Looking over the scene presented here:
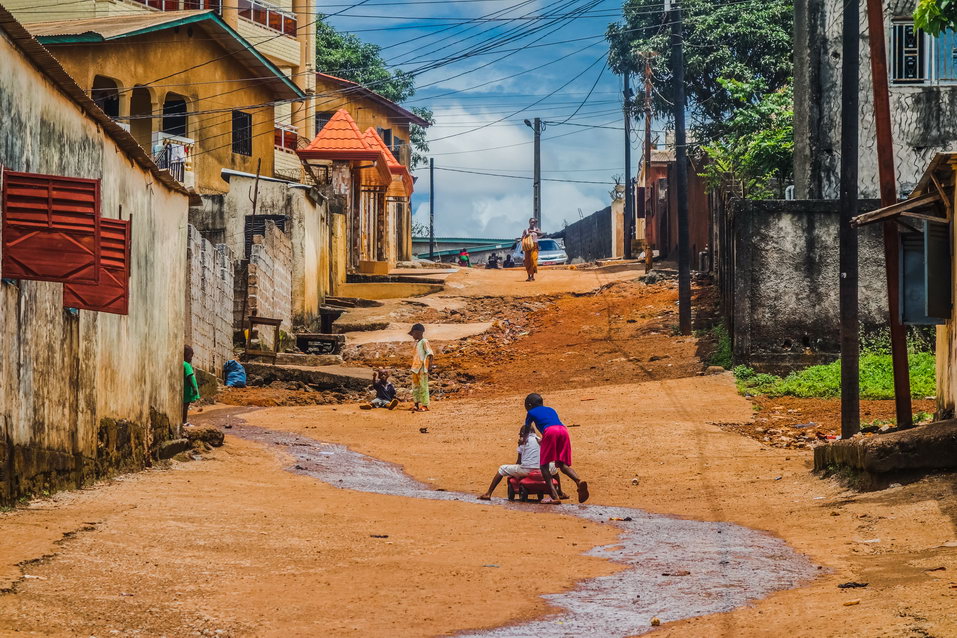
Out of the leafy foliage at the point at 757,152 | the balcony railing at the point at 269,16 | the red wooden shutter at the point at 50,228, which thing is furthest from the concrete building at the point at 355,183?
the red wooden shutter at the point at 50,228

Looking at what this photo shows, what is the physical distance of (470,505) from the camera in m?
12.0

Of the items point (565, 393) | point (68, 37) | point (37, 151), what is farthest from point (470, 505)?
point (68, 37)

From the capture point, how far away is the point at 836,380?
18.8 m

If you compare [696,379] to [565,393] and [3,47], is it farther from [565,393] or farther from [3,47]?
[3,47]

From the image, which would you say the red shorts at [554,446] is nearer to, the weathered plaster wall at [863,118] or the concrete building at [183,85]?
the weathered plaster wall at [863,118]

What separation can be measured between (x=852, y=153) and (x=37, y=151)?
30.2 feet

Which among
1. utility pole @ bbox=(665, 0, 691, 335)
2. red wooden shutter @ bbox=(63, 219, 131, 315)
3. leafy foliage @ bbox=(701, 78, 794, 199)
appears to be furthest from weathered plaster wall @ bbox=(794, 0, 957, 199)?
red wooden shutter @ bbox=(63, 219, 131, 315)

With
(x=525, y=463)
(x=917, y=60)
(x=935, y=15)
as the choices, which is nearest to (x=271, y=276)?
(x=917, y=60)

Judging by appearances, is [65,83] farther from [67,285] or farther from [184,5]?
[184,5]

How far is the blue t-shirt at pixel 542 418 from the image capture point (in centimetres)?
1265

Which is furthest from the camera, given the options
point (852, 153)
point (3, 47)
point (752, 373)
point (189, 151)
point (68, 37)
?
point (189, 151)

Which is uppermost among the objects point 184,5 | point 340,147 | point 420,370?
point 184,5

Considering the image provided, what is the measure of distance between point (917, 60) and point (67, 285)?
17.9 m

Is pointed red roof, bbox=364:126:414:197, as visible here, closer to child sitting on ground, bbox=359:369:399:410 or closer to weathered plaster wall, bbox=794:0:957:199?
weathered plaster wall, bbox=794:0:957:199
